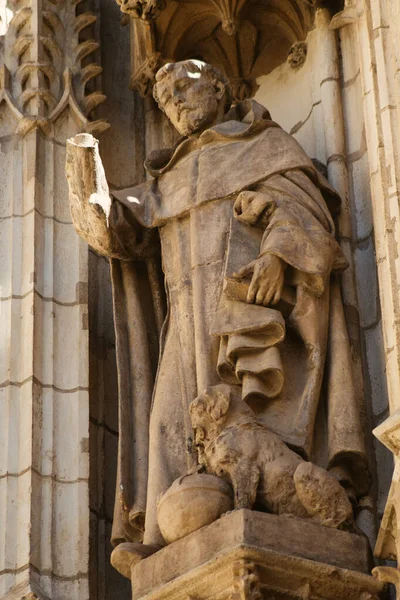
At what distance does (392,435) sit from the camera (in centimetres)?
617

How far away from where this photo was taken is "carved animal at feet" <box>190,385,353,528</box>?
6391 mm

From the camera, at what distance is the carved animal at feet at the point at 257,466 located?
6391 millimetres

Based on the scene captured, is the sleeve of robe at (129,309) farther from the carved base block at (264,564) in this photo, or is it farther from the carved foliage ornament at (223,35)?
the carved foliage ornament at (223,35)

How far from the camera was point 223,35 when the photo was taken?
8.32 m

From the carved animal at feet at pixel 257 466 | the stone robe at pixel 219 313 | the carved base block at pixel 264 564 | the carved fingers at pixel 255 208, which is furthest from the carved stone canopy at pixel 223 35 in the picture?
the carved base block at pixel 264 564

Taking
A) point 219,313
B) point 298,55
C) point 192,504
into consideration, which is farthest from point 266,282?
point 298,55

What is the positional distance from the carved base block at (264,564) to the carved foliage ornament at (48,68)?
7.61 feet

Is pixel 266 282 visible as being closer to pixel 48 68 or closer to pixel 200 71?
pixel 200 71

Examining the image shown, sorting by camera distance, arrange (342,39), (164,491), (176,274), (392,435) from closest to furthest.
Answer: (392,435), (164,491), (176,274), (342,39)

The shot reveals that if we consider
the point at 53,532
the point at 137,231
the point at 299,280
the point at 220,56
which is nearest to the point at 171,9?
the point at 220,56

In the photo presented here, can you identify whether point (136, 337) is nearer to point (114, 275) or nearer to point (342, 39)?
point (114, 275)

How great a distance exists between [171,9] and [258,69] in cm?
45

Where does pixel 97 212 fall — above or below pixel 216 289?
above

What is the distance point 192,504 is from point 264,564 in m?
0.34
